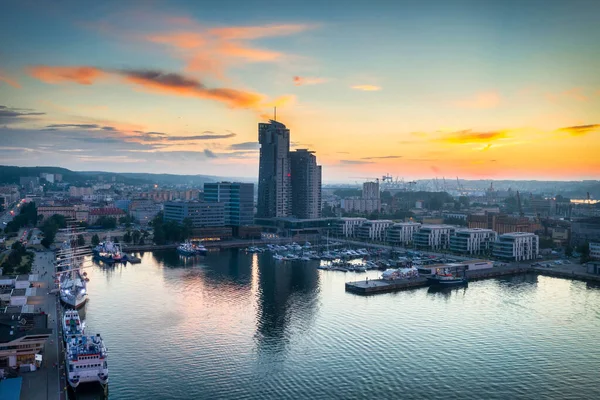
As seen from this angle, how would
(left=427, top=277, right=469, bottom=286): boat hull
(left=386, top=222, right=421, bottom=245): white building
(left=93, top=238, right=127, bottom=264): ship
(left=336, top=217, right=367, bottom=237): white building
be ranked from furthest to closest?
(left=336, top=217, right=367, bottom=237): white building < (left=386, top=222, right=421, bottom=245): white building < (left=93, top=238, right=127, bottom=264): ship < (left=427, top=277, right=469, bottom=286): boat hull

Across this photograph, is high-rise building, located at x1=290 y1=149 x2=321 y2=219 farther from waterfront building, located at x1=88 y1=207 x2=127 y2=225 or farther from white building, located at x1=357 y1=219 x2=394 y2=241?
waterfront building, located at x1=88 y1=207 x2=127 y2=225

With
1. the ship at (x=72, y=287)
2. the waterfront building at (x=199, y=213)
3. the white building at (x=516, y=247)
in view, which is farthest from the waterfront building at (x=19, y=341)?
the waterfront building at (x=199, y=213)

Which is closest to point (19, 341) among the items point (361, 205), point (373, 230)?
point (373, 230)

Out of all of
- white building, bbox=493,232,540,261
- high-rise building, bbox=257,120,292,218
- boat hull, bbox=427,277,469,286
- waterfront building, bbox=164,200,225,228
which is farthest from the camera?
high-rise building, bbox=257,120,292,218

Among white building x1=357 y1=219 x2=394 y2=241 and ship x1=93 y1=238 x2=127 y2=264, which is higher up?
white building x1=357 y1=219 x2=394 y2=241

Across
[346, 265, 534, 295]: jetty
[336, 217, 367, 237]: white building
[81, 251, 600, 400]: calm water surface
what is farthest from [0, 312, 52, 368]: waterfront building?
[336, 217, 367, 237]: white building

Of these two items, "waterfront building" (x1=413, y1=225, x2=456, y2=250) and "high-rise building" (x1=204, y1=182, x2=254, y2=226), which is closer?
"waterfront building" (x1=413, y1=225, x2=456, y2=250)
